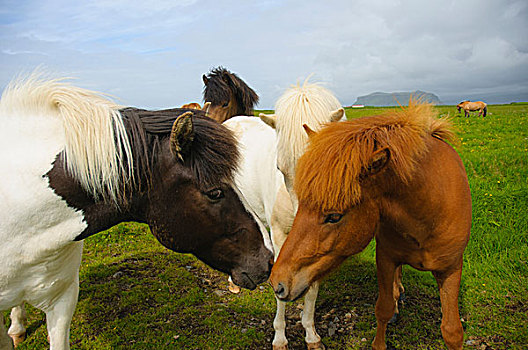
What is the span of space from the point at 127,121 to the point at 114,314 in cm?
316

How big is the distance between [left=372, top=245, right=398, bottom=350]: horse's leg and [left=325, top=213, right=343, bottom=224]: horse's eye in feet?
3.69

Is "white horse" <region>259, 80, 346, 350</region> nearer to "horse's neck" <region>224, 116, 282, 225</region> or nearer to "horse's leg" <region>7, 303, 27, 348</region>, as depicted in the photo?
"horse's neck" <region>224, 116, 282, 225</region>

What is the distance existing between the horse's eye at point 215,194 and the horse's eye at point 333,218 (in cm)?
69

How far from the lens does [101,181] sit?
80.1 inches

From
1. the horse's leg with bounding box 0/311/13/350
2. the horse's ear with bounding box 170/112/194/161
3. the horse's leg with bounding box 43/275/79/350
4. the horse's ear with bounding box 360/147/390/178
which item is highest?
the horse's ear with bounding box 170/112/194/161

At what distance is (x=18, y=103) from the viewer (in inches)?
85.6

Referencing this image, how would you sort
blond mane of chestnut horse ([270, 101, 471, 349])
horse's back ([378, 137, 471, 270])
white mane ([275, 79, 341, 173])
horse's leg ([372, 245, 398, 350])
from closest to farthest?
blond mane of chestnut horse ([270, 101, 471, 349]), horse's back ([378, 137, 471, 270]), white mane ([275, 79, 341, 173]), horse's leg ([372, 245, 398, 350])

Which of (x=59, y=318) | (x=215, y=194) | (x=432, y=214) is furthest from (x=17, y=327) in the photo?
(x=432, y=214)

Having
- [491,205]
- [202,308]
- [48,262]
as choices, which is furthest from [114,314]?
[491,205]

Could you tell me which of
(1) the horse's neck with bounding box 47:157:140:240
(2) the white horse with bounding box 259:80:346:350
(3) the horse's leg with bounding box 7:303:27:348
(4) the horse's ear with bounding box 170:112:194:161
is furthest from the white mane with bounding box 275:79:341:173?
(3) the horse's leg with bounding box 7:303:27:348

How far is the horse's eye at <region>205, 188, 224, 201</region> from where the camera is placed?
7.14 feet

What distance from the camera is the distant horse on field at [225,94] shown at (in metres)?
6.70

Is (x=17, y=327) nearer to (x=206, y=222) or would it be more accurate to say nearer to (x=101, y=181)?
(x=101, y=181)

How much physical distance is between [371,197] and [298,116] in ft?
3.41
